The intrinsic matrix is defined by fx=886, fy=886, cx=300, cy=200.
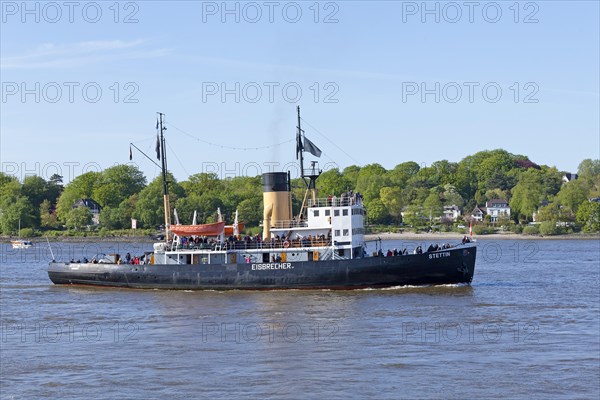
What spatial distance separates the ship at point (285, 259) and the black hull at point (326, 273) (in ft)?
0.19

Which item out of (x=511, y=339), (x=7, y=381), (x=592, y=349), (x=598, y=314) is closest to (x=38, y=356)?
(x=7, y=381)

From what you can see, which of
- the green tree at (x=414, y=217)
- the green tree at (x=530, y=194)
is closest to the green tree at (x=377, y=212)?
the green tree at (x=414, y=217)

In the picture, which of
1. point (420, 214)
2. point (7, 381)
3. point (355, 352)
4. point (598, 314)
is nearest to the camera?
point (7, 381)

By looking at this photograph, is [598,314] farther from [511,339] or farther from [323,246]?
[323,246]

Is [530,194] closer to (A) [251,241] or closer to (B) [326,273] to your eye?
(A) [251,241]

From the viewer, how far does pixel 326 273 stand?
56.5 m

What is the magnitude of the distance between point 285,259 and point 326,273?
3.03 m

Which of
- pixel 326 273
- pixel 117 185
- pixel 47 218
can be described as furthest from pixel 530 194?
pixel 326 273

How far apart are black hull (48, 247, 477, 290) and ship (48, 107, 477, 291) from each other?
0.06 metres

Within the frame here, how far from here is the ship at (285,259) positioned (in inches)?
2229

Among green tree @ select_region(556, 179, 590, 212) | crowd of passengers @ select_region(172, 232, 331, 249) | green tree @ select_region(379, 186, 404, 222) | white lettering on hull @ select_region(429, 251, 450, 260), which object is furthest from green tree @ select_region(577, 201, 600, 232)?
crowd of passengers @ select_region(172, 232, 331, 249)

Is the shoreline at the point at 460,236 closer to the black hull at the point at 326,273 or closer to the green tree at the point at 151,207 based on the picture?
the green tree at the point at 151,207

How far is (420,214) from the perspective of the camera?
178m

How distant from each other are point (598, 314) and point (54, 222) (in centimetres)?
15424
